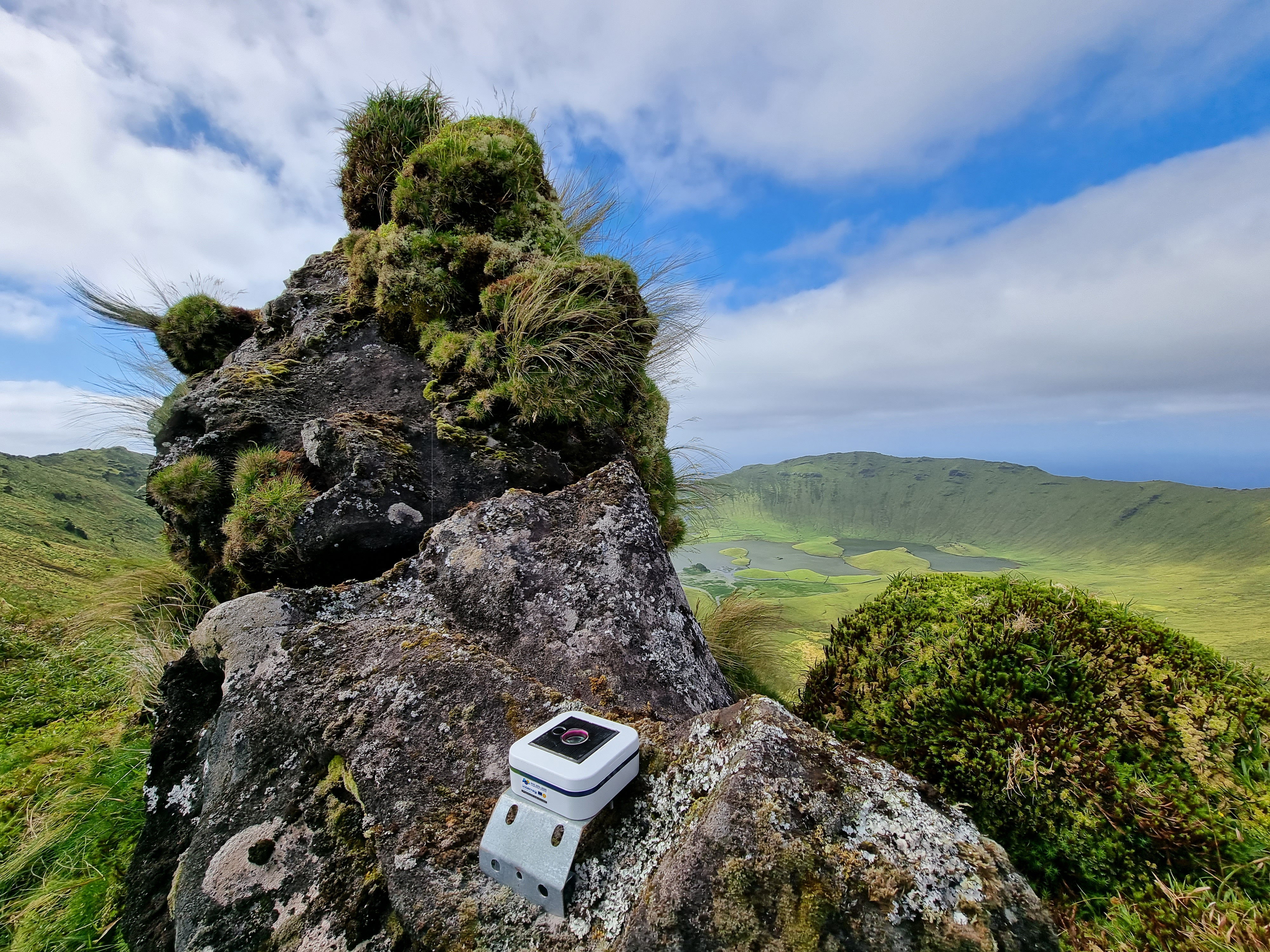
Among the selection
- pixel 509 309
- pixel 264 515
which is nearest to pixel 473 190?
pixel 509 309

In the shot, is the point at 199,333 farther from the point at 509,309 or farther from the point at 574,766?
the point at 574,766

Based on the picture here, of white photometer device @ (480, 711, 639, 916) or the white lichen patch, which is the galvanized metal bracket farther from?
the white lichen patch

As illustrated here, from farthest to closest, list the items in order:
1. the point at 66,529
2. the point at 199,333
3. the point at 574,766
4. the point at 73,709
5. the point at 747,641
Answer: the point at 66,529, the point at 199,333, the point at 747,641, the point at 73,709, the point at 574,766

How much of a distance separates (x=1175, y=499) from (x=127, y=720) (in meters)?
49.0

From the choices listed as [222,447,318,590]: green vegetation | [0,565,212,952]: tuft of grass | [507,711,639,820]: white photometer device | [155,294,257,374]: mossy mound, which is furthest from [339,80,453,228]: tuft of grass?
[507,711,639,820]: white photometer device

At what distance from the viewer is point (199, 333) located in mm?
7031

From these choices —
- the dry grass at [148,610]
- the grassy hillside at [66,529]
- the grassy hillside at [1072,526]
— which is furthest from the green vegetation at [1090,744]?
the grassy hillside at [66,529]

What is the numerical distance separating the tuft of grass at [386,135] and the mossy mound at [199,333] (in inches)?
99.3

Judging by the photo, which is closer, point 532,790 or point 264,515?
Answer: point 532,790

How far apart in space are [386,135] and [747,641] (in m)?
8.35

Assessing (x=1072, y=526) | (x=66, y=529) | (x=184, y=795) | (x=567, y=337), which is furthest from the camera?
(x=1072, y=526)

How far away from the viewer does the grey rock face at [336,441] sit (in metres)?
4.15

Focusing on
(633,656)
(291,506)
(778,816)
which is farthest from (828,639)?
(291,506)

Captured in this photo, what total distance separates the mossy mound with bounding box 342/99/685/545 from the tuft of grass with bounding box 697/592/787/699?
1274 millimetres
